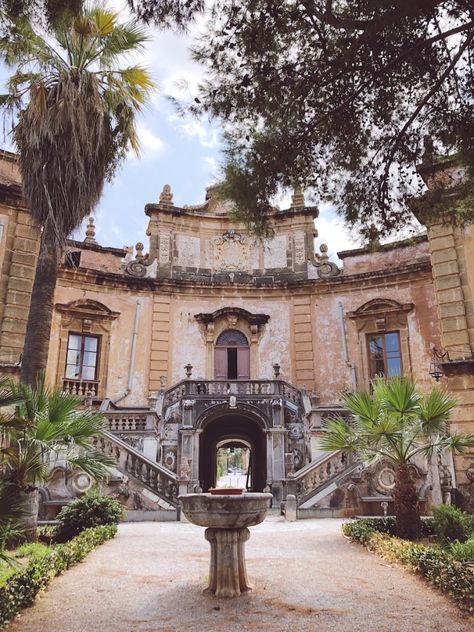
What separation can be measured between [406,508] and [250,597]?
4348 millimetres

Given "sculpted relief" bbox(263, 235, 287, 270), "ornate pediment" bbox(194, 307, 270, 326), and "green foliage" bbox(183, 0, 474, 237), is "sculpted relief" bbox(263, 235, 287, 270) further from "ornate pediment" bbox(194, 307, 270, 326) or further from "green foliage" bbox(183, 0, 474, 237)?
"green foliage" bbox(183, 0, 474, 237)

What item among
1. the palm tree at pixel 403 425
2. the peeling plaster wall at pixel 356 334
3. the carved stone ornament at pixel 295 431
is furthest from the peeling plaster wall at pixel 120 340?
the palm tree at pixel 403 425

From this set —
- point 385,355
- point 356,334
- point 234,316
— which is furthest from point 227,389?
point 385,355

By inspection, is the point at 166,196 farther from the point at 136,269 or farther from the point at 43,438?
the point at 43,438

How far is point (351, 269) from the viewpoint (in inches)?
834

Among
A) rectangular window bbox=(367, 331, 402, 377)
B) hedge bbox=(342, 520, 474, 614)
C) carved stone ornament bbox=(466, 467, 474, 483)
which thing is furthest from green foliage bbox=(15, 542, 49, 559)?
rectangular window bbox=(367, 331, 402, 377)

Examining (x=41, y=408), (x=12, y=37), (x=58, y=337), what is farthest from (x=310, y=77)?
(x=58, y=337)

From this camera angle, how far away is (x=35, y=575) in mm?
5527

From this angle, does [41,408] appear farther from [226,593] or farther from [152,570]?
[226,593]

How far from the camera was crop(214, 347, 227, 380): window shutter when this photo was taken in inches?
802

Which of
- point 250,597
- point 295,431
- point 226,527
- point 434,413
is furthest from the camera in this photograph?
point 295,431

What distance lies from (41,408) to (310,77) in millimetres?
5852

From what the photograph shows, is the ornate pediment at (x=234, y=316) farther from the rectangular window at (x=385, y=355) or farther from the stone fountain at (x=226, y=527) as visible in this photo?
the stone fountain at (x=226, y=527)

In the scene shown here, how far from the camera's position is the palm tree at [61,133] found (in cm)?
1045
